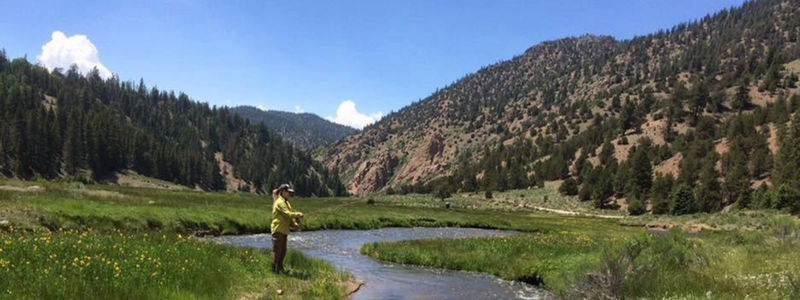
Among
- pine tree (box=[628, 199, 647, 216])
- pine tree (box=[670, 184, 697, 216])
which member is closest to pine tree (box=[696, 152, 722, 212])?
pine tree (box=[670, 184, 697, 216])

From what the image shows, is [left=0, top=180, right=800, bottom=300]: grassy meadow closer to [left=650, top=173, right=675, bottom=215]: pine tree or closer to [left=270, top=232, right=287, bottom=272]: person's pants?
[left=270, top=232, right=287, bottom=272]: person's pants

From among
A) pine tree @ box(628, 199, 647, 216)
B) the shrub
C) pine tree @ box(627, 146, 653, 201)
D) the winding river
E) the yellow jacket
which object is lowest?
the winding river

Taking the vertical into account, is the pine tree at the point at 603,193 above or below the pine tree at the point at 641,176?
below

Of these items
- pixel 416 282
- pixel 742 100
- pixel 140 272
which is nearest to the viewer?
pixel 140 272

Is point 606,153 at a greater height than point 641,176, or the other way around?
point 606,153

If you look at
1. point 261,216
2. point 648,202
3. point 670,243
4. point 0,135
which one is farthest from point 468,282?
point 0,135

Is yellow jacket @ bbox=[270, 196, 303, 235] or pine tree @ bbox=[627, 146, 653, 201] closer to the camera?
yellow jacket @ bbox=[270, 196, 303, 235]

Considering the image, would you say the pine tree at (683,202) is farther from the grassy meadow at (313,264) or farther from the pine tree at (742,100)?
the pine tree at (742,100)

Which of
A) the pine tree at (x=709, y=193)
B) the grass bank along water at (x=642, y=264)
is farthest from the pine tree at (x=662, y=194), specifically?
the grass bank along water at (x=642, y=264)

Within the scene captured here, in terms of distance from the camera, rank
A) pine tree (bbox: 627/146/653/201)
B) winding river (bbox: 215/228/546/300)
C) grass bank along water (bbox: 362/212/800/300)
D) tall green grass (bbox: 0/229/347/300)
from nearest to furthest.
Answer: tall green grass (bbox: 0/229/347/300) < grass bank along water (bbox: 362/212/800/300) < winding river (bbox: 215/228/546/300) < pine tree (bbox: 627/146/653/201)

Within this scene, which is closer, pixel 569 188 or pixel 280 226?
pixel 280 226

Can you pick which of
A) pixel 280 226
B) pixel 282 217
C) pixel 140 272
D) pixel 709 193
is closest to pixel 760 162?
pixel 709 193

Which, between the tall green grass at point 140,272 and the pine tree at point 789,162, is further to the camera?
the pine tree at point 789,162

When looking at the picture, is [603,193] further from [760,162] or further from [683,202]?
[760,162]
